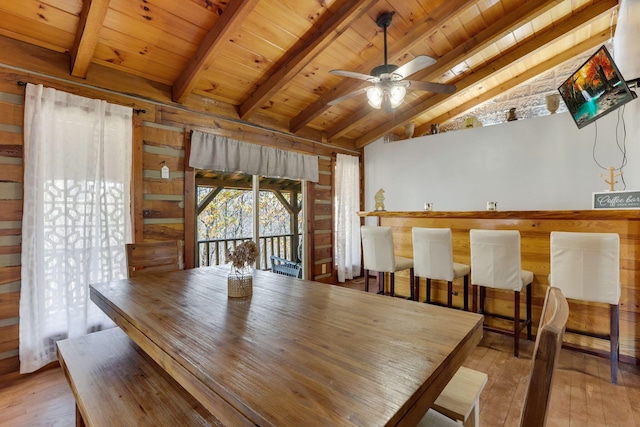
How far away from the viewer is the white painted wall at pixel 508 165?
370 cm

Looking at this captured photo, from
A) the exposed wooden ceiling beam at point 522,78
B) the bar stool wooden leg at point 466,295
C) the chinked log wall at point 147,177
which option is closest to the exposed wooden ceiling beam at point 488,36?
the exposed wooden ceiling beam at point 522,78

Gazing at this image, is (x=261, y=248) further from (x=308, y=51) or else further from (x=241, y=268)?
(x=241, y=268)

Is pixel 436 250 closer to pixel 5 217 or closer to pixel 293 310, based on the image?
pixel 293 310

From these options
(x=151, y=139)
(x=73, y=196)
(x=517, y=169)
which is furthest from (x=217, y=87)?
(x=517, y=169)

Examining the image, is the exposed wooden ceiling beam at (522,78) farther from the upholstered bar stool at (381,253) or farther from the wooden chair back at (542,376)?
the wooden chair back at (542,376)

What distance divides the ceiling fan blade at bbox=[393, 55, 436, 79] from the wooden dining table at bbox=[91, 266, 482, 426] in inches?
71.3

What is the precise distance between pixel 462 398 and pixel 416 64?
7.32 ft

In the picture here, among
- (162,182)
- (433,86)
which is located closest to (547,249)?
(433,86)

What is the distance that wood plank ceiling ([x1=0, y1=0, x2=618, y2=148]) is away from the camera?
236cm

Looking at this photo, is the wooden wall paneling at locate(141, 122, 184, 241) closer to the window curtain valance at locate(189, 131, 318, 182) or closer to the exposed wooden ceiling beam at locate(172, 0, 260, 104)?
the window curtain valance at locate(189, 131, 318, 182)

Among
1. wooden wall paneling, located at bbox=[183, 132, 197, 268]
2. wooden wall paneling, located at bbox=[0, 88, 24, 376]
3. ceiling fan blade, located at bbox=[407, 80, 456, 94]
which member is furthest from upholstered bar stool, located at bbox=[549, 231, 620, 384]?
wooden wall paneling, located at bbox=[0, 88, 24, 376]

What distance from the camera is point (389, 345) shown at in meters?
1.03

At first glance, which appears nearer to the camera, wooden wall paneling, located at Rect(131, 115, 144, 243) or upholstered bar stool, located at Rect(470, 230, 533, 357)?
upholstered bar stool, located at Rect(470, 230, 533, 357)

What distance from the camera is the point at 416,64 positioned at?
7.71ft
